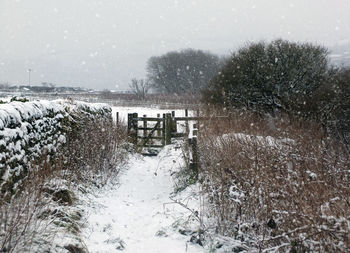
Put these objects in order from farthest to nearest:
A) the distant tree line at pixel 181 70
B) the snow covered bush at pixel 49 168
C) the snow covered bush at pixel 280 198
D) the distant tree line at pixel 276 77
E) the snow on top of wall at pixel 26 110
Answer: the distant tree line at pixel 181 70
the distant tree line at pixel 276 77
the snow on top of wall at pixel 26 110
the snow covered bush at pixel 49 168
the snow covered bush at pixel 280 198

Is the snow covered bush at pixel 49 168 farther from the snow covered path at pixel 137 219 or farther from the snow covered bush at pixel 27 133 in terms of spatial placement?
the snow covered path at pixel 137 219

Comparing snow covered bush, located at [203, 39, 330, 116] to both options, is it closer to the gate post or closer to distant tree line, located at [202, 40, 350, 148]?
distant tree line, located at [202, 40, 350, 148]

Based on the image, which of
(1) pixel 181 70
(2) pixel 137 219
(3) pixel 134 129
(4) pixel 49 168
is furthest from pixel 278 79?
(1) pixel 181 70

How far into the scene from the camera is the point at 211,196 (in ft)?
15.2

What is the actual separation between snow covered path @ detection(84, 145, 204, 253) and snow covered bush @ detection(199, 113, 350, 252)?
0.66 meters

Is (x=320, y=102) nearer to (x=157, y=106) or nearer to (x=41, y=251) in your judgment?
(x=41, y=251)

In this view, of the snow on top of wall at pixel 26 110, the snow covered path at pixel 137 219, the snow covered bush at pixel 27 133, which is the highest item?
the snow on top of wall at pixel 26 110

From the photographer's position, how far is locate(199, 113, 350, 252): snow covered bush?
2.59 meters

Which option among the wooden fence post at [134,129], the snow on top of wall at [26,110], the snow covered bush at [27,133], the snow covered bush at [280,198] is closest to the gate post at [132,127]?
the wooden fence post at [134,129]

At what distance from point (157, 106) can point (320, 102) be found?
25.5m

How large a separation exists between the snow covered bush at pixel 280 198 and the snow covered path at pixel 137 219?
→ 663 mm

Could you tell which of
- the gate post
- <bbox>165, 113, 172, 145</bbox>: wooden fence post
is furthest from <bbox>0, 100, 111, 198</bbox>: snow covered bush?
the gate post

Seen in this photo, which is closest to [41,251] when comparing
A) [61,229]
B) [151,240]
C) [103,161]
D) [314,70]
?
[61,229]

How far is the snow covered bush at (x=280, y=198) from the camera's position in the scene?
2590 mm
